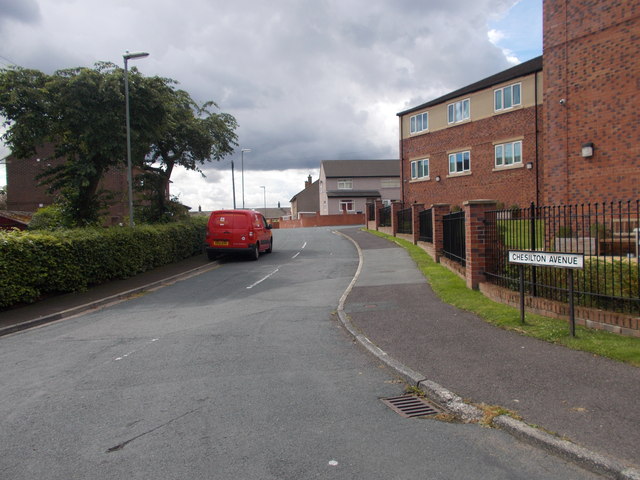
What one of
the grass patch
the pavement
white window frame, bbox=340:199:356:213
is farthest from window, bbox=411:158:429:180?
white window frame, bbox=340:199:356:213

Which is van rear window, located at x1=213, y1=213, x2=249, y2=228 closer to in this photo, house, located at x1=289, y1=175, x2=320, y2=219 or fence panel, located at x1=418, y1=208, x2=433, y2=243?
fence panel, located at x1=418, y1=208, x2=433, y2=243

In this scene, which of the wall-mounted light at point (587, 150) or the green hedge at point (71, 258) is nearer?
the green hedge at point (71, 258)

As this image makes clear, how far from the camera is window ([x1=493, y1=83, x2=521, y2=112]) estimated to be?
25.1 m

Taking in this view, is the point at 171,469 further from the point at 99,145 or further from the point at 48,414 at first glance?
the point at 99,145

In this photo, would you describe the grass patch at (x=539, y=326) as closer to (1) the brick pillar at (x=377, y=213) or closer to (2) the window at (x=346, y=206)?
(1) the brick pillar at (x=377, y=213)

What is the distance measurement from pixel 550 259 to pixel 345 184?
210ft

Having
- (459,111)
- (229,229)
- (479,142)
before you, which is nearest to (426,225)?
(229,229)


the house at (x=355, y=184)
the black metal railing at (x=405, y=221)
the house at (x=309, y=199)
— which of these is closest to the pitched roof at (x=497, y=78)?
the black metal railing at (x=405, y=221)

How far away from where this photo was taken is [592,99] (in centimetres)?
1420

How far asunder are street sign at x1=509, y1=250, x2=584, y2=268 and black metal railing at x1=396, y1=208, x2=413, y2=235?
1608cm

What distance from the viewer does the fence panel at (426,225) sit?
17497 millimetres

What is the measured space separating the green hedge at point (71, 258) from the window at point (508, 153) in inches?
688

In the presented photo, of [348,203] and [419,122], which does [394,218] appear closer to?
[419,122]

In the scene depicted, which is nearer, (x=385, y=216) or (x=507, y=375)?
(x=507, y=375)
